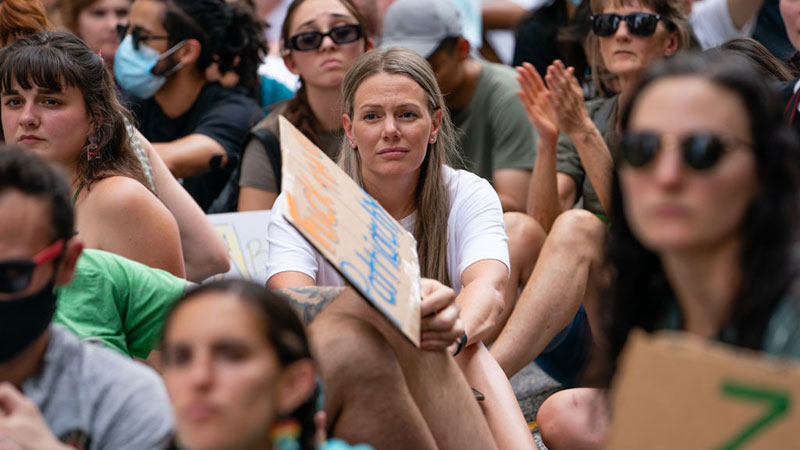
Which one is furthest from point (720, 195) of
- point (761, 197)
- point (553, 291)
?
point (553, 291)

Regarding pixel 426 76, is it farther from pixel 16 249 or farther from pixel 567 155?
pixel 16 249

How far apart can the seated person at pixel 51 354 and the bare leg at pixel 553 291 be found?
1863 millimetres

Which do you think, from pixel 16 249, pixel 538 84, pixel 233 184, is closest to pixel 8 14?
pixel 233 184

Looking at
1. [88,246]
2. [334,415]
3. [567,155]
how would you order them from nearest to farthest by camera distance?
[334,415] → [88,246] → [567,155]

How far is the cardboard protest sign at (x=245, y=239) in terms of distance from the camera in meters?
4.39

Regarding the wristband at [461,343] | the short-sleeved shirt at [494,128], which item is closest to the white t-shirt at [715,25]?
the short-sleeved shirt at [494,128]

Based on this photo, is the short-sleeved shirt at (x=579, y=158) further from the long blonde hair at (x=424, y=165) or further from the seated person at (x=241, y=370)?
the seated person at (x=241, y=370)

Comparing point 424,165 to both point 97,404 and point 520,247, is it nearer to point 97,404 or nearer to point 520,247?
point 520,247

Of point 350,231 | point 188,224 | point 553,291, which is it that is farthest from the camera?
point 553,291

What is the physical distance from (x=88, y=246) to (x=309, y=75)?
2026mm

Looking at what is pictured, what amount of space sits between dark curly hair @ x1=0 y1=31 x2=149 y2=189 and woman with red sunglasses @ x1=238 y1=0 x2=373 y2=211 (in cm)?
134

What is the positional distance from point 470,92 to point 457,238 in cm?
173

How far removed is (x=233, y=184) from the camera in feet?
16.9

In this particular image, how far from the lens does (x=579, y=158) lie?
4.81 m
